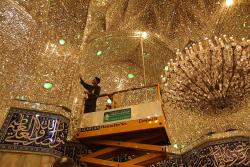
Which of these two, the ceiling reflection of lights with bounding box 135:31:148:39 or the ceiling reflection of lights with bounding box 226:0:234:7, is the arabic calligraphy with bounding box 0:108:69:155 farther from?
the ceiling reflection of lights with bounding box 226:0:234:7

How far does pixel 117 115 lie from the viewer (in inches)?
136

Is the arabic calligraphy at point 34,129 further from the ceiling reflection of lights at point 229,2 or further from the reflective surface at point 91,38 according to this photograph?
the ceiling reflection of lights at point 229,2

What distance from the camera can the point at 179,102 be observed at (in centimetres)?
561

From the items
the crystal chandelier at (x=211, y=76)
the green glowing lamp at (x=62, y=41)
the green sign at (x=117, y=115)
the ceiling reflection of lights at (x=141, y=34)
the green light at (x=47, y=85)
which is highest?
the ceiling reflection of lights at (x=141, y=34)

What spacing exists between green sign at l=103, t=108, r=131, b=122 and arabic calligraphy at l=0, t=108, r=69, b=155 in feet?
3.53

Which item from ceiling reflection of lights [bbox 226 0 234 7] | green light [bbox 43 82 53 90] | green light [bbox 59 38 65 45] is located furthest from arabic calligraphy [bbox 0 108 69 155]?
ceiling reflection of lights [bbox 226 0 234 7]

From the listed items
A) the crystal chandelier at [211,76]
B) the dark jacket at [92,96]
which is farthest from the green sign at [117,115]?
the crystal chandelier at [211,76]

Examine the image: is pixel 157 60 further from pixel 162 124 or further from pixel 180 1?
pixel 162 124

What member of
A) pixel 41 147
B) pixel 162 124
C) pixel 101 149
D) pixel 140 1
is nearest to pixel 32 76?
pixel 41 147

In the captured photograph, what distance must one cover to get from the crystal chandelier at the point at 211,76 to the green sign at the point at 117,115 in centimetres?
206

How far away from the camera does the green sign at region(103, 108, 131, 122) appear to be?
3.41m

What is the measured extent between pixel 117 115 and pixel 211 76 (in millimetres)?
2278

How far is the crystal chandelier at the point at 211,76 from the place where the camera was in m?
4.71

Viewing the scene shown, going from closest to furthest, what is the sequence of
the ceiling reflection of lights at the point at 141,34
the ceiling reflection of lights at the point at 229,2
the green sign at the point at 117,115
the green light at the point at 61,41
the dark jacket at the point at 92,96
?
the green sign at the point at 117,115 → the dark jacket at the point at 92,96 → the green light at the point at 61,41 → the ceiling reflection of lights at the point at 229,2 → the ceiling reflection of lights at the point at 141,34
